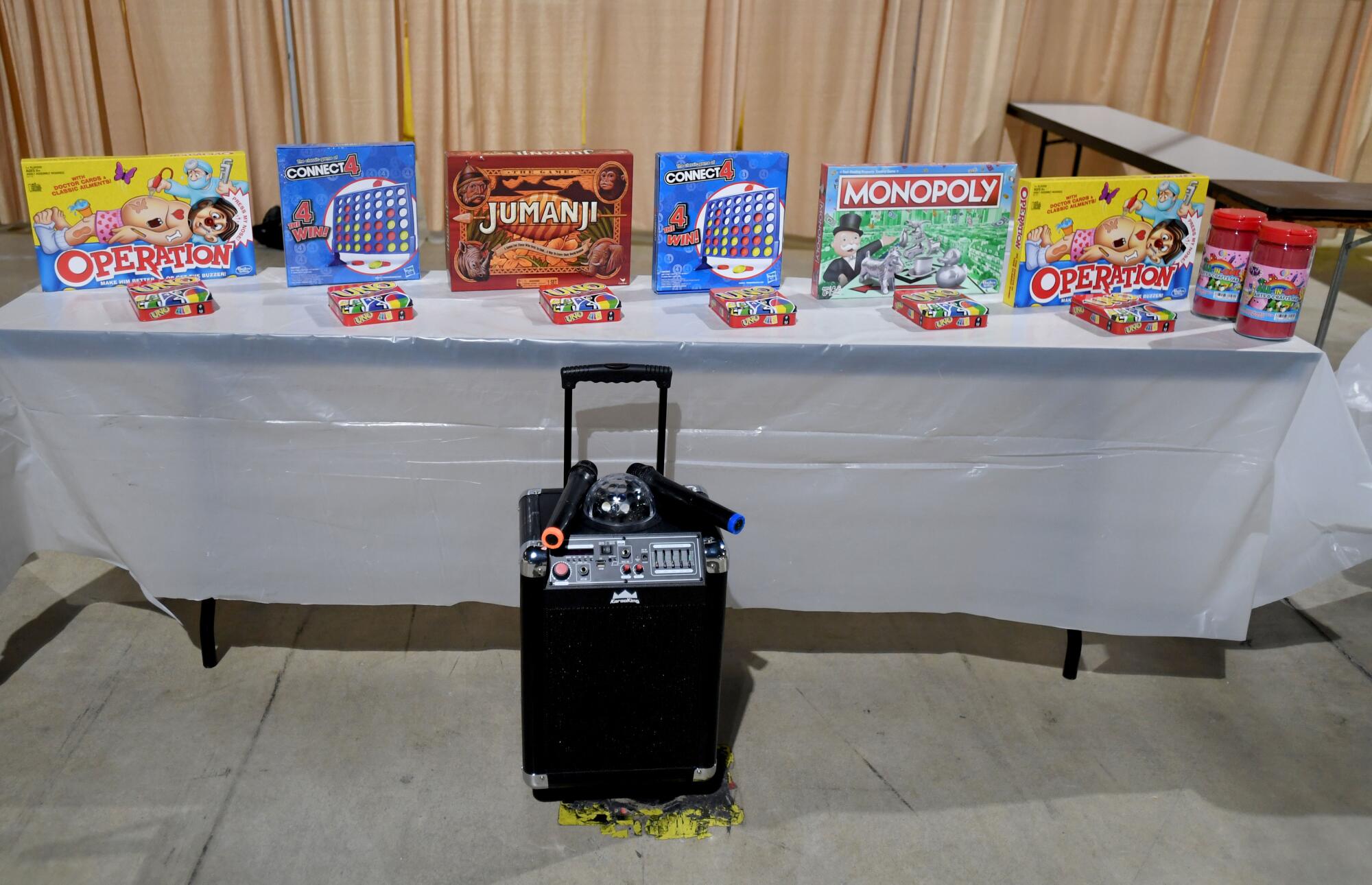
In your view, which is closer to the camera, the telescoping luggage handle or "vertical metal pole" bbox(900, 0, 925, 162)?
the telescoping luggage handle

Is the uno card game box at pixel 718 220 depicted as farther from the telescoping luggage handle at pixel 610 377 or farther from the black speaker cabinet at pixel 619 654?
the black speaker cabinet at pixel 619 654

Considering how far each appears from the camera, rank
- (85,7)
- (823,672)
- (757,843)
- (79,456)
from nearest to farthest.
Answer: (757,843) → (79,456) → (823,672) → (85,7)

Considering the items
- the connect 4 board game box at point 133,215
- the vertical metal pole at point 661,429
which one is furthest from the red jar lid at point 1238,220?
the connect 4 board game box at point 133,215

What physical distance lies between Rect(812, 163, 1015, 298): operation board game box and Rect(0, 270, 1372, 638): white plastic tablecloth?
121mm

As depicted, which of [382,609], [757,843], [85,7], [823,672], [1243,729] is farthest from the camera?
[85,7]

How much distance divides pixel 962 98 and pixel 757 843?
3.42m

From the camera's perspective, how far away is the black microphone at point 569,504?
4.79 feet

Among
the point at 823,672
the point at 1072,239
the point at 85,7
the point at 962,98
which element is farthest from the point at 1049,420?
the point at 85,7

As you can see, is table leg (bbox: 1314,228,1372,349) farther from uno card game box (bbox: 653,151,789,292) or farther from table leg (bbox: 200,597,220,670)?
table leg (bbox: 200,597,220,670)

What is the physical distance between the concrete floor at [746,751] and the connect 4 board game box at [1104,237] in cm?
69

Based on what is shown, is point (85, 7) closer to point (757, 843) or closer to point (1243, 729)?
point (757, 843)

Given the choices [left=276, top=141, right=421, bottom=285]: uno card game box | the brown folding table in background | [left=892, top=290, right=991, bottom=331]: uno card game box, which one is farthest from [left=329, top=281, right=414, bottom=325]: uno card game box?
the brown folding table in background

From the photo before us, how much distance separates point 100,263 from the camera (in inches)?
73.8

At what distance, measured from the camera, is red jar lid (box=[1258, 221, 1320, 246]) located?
173 centimetres
